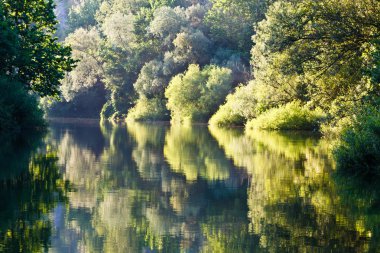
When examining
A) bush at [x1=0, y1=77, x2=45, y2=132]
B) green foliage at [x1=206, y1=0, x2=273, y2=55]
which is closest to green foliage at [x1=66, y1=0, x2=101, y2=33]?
green foliage at [x1=206, y1=0, x2=273, y2=55]

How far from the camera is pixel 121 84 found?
295ft

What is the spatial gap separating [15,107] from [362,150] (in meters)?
26.2

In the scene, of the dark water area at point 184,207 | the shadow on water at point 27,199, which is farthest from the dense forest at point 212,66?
the shadow on water at point 27,199

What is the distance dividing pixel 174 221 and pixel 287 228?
1.71 meters

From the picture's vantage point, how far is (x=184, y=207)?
1137cm

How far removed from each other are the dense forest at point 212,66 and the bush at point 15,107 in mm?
99

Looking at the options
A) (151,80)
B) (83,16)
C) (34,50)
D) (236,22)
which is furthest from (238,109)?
(83,16)

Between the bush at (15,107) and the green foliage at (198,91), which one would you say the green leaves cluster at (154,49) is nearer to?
the green foliage at (198,91)

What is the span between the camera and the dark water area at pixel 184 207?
8.62m

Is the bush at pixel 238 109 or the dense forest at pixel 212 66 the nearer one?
the dense forest at pixel 212 66

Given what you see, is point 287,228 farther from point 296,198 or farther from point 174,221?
point 296,198

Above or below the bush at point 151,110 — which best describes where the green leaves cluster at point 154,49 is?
above

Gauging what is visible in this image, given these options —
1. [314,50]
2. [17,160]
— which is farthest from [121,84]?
[17,160]

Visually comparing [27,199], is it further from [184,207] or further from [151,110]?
[151,110]
